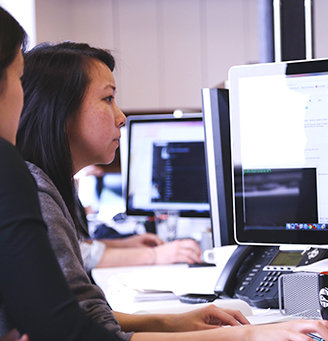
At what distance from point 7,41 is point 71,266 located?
0.33 metres

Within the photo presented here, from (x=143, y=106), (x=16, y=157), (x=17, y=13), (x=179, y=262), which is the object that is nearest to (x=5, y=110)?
(x=16, y=157)

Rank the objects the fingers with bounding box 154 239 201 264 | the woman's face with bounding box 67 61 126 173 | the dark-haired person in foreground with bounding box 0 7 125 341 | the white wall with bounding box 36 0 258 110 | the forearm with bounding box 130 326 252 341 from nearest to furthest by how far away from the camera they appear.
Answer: the dark-haired person in foreground with bounding box 0 7 125 341
the forearm with bounding box 130 326 252 341
the woman's face with bounding box 67 61 126 173
the fingers with bounding box 154 239 201 264
the white wall with bounding box 36 0 258 110

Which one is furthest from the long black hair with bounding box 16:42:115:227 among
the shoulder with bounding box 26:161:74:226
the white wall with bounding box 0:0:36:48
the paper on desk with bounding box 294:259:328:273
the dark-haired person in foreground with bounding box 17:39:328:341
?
the white wall with bounding box 0:0:36:48

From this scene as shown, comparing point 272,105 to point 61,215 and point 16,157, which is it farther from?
point 16,157

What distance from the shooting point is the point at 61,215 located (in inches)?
31.0

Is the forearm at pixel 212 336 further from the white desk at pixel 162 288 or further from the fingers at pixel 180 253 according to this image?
the fingers at pixel 180 253

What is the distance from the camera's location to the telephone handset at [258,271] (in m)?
1.09

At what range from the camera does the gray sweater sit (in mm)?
733

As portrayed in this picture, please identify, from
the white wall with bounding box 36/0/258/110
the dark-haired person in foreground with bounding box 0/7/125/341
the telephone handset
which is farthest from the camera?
the white wall with bounding box 36/0/258/110

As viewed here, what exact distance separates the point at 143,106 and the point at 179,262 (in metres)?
3.04

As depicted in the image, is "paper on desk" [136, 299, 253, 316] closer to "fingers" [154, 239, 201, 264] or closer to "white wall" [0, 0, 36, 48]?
"fingers" [154, 239, 201, 264]

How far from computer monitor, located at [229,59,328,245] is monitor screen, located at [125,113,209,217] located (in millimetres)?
759

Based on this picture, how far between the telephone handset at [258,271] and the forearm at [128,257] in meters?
0.61

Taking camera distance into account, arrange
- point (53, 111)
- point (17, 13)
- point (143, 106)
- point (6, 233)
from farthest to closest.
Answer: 1. point (143, 106)
2. point (17, 13)
3. point (53, 111)
4. point (6, 233)
